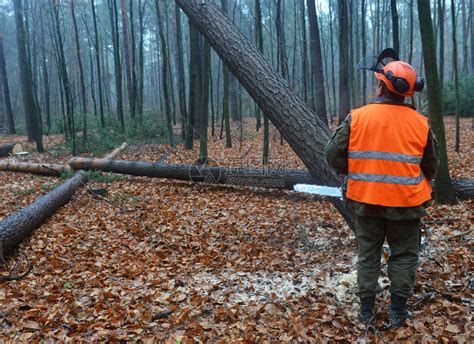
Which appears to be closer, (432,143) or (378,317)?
(432,143)

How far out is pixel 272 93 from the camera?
4.55 meters

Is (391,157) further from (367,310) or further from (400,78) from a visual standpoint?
(367,310)

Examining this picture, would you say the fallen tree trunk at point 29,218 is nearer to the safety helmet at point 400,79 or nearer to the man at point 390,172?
the man at point 390,172

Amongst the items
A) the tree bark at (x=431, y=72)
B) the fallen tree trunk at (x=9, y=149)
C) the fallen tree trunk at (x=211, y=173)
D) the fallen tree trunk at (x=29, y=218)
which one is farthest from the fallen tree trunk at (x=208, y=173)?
the fallen tree trunk at (x=9, y=149)

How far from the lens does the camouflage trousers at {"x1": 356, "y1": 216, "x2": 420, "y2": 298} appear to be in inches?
108

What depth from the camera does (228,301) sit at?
3555 millimetres

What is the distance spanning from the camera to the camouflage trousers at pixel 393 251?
9.04 ft

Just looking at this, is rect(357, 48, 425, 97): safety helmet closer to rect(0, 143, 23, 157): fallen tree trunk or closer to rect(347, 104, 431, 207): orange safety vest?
rect(347, 104, 431, 207): orange safety vest

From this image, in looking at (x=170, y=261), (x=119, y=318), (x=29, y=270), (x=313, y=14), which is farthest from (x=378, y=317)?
(x=313, y=14)

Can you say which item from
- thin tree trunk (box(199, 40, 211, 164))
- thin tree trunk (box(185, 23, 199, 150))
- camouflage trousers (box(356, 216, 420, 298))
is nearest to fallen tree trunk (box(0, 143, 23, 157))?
thin tree trunk (box(185, 23, 199, 150))

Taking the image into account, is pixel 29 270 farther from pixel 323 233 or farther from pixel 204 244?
pixel 323 233

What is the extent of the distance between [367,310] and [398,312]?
0.23 metres

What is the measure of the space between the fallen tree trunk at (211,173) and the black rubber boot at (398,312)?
12.7ft

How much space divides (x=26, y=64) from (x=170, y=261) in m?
12.5
